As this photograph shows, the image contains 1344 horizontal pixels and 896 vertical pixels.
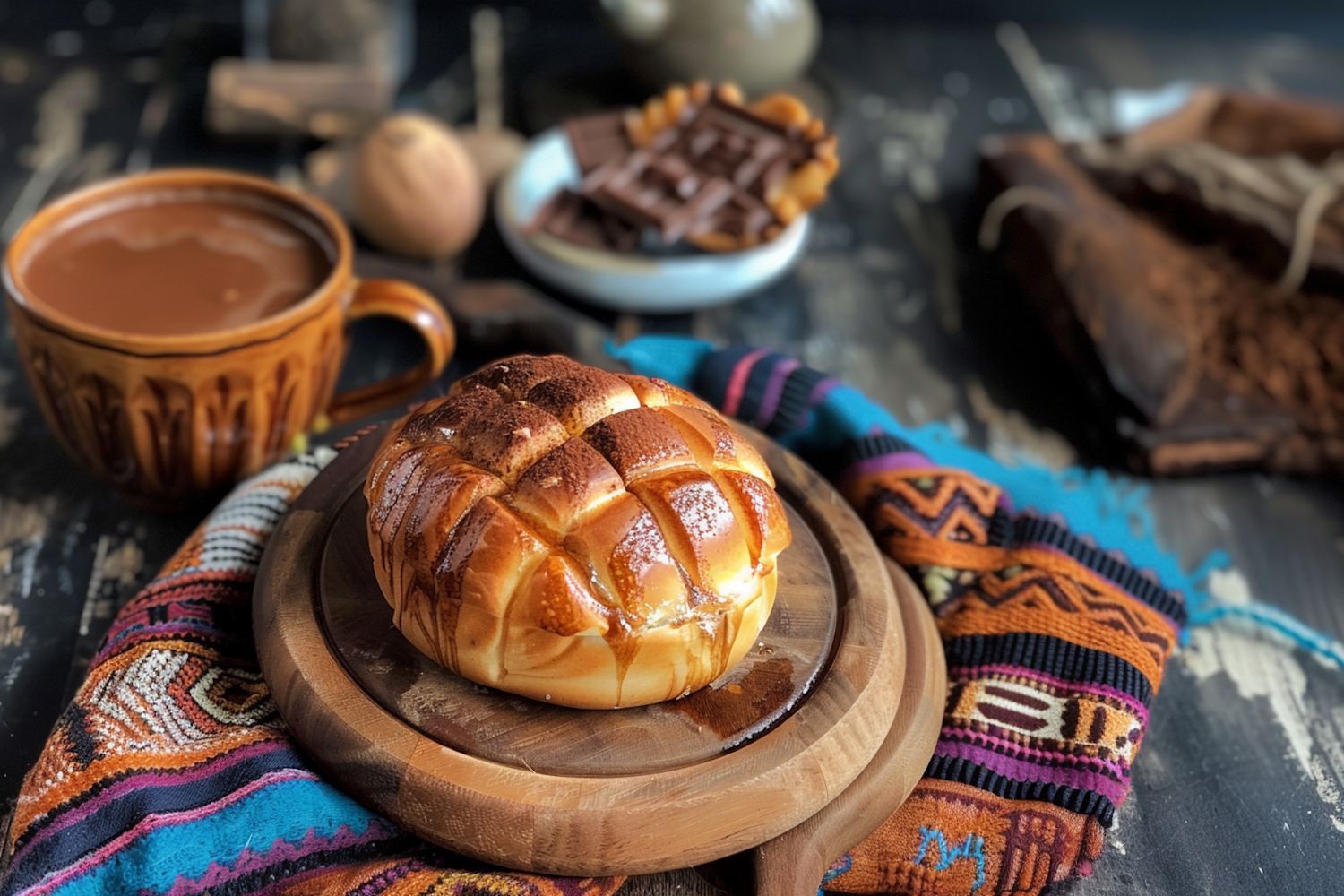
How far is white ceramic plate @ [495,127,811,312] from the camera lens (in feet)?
5.23

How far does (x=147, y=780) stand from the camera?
875mm

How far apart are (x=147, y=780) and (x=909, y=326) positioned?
4.17 feet

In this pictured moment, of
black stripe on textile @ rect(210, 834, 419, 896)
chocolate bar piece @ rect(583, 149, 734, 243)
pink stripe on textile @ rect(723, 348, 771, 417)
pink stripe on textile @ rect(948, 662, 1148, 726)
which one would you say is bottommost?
pink stripe on textile @ rect(948, 662, 1148, 726)

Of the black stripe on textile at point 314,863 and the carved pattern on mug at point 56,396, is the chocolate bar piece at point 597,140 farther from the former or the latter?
the black stripe on textile at point 314,863

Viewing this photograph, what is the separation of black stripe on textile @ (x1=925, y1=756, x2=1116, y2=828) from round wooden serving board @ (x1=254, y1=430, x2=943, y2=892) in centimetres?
5

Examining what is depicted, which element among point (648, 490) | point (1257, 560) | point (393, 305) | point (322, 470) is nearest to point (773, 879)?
point (648, 490)

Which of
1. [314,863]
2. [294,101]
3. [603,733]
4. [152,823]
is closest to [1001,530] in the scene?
[603,733]

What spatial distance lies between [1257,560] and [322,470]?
1.15 m

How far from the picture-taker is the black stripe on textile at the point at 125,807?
83cm

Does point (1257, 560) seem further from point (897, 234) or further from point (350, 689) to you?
point (350, 689)

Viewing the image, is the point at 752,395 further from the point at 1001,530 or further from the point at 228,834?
the point at 228,834

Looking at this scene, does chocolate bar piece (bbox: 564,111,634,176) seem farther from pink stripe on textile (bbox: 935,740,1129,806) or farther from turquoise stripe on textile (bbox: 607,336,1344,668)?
pink stripe on textile (bbox: 935,740,1129,806)

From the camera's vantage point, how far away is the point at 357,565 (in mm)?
983

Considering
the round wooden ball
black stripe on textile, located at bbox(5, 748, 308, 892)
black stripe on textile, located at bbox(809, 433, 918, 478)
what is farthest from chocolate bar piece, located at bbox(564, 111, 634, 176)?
black stripe on textile, located at bbox(5, 748, 308, 892)
